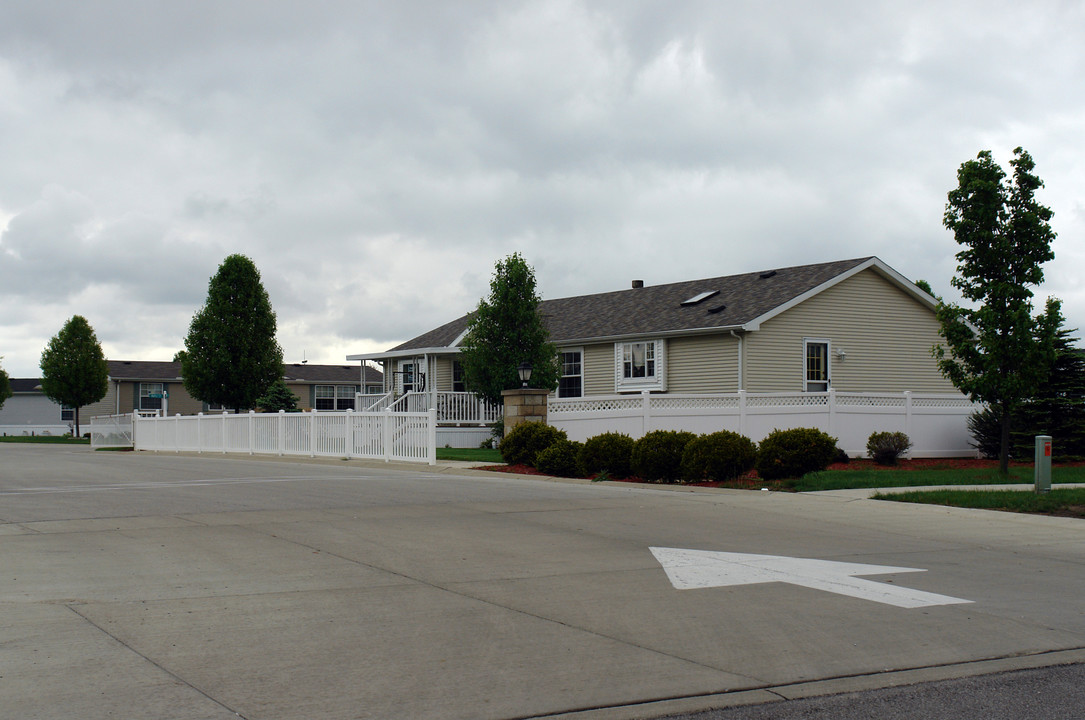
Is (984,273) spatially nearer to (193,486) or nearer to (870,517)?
(870,517)

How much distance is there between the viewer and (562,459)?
824 inches

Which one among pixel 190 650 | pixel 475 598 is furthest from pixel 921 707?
pixel 190 650

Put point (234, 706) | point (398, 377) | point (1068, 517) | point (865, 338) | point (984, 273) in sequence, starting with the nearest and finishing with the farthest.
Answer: point (234, 706), point (1068, 517), point (984, 273), point (865, 338), point (398, 377)

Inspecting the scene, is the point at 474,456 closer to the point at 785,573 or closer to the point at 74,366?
the point at 785,573

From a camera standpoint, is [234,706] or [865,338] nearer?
[234,706]

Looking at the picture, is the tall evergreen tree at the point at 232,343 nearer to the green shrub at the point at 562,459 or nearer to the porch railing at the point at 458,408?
the porch railing at the point at 458,408

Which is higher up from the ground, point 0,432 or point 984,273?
point 984,273

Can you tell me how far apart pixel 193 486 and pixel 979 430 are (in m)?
18.9

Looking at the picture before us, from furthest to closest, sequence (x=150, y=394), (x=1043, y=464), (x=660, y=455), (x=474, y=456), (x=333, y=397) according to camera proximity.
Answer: (x=333, y=397) < (x=150, y=394) < (x=474, y=456) < (x=660, y=455) < (x=1043, y=464)

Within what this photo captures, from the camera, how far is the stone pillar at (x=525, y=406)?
23688 millimetres

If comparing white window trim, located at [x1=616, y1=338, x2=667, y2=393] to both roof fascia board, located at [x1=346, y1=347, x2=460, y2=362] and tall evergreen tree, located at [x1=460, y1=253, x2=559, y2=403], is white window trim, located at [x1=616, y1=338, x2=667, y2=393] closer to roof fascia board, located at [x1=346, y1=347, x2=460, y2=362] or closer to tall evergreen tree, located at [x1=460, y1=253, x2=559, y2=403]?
tall evergreen tree, located at [x1=460, y1=253, x2=559, y2=403]

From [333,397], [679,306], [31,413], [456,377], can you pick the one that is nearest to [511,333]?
[679,306]

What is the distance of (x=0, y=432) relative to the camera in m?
70.6

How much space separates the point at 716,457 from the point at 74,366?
49.3 m
